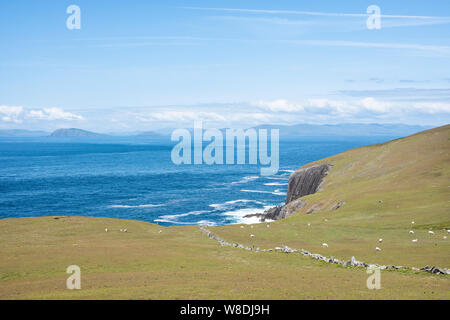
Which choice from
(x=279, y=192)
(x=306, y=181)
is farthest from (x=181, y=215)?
(x=279, y=192)

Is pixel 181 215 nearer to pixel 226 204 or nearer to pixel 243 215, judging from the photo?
pixel 243 215

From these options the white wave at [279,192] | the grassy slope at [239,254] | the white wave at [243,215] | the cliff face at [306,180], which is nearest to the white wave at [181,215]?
the white wave at [243,215]

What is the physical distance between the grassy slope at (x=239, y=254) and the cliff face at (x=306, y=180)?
140 feet

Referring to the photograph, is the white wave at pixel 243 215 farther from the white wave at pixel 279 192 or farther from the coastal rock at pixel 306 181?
the white wave at pixel 279 192

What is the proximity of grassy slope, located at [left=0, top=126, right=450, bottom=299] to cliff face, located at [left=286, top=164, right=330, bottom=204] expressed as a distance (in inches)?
1685

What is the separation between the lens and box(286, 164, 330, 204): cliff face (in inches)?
4887

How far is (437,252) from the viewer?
3775cm

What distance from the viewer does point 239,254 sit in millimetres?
40750

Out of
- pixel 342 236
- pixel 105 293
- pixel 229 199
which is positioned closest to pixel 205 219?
pixel 229 199

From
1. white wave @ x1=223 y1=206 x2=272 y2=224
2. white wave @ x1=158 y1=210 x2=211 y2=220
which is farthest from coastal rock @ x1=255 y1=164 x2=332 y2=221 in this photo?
white wave @ x1=158 y1=210 x2=211 y2=220

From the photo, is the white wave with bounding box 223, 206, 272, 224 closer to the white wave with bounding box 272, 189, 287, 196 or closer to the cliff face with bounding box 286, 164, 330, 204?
the cliff face with bounding box 286, 164, 330, 204

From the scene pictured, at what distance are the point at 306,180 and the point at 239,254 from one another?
90167 mm
